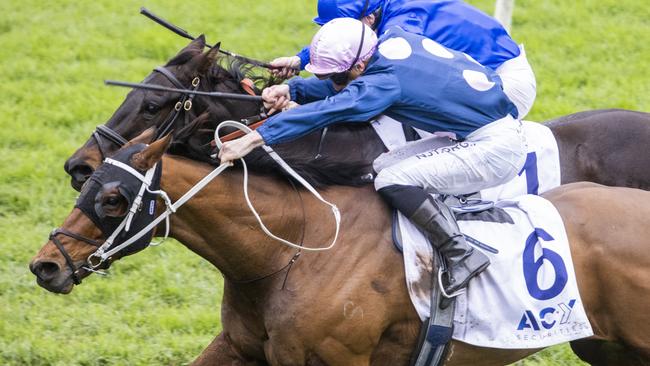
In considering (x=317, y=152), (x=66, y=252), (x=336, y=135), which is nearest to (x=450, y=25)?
(x=336, y=135)

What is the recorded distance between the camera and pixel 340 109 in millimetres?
4418

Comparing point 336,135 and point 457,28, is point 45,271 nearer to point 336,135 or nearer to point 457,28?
point 336,135

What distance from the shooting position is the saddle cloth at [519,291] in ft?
15.2

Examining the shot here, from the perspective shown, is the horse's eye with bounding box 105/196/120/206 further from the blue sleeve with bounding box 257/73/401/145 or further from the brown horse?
the blue sleeve with bounding box 257/73/401/145

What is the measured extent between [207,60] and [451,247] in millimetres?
1907

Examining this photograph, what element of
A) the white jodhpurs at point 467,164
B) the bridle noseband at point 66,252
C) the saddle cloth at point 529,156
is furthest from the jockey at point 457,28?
the bridle noseband at point 66,252

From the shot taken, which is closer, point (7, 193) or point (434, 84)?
point (434, 84)

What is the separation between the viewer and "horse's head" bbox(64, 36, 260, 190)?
5.55 m

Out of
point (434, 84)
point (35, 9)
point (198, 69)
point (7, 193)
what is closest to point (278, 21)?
point (35, 9)

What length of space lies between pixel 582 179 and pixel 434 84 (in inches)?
66.5

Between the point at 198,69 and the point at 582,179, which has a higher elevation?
the point at 198,69

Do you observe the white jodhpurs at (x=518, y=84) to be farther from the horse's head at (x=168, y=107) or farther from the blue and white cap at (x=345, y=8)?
the horse's head at (x=168, y=107)

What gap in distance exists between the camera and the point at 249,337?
15.5ft

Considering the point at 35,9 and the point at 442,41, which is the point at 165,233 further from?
the point at 35,9
